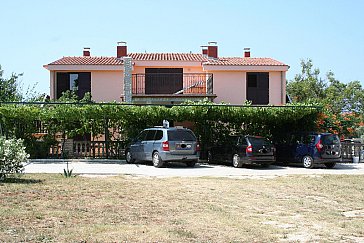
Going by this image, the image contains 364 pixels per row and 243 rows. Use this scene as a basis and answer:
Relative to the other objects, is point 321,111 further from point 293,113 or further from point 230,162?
point 230,162

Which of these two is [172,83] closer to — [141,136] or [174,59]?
[174,59]

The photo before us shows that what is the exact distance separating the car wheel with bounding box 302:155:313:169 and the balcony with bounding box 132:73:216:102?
12.1 metres

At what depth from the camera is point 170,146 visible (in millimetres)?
21609

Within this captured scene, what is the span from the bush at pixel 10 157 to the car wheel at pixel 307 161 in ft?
42.8

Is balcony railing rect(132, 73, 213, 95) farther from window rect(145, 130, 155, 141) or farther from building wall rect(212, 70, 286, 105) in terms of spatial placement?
window rect(145, 130, 155, 141)

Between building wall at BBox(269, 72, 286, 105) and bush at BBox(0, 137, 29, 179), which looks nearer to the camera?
bush at BBox(0, 137, 29, 179)

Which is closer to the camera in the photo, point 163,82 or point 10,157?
point 10,157

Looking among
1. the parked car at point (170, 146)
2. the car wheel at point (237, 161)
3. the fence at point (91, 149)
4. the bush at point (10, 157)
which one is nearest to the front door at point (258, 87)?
the fence at point (91, 149)

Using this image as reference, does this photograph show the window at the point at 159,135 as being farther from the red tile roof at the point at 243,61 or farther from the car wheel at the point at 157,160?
the red tile roof at the point at 243,61

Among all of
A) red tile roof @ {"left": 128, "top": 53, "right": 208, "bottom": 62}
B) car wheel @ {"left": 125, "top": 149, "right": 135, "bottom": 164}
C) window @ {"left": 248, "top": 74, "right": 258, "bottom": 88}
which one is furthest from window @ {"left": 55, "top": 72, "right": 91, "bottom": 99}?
car wheel @ {"left": 125, "top": 149, "right": 135, "bottom": 164}

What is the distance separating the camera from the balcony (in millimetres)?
35062

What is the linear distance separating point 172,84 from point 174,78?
1.63 ft

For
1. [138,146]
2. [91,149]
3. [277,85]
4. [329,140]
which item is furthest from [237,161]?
[277,85]

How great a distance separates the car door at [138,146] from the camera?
2339cm
